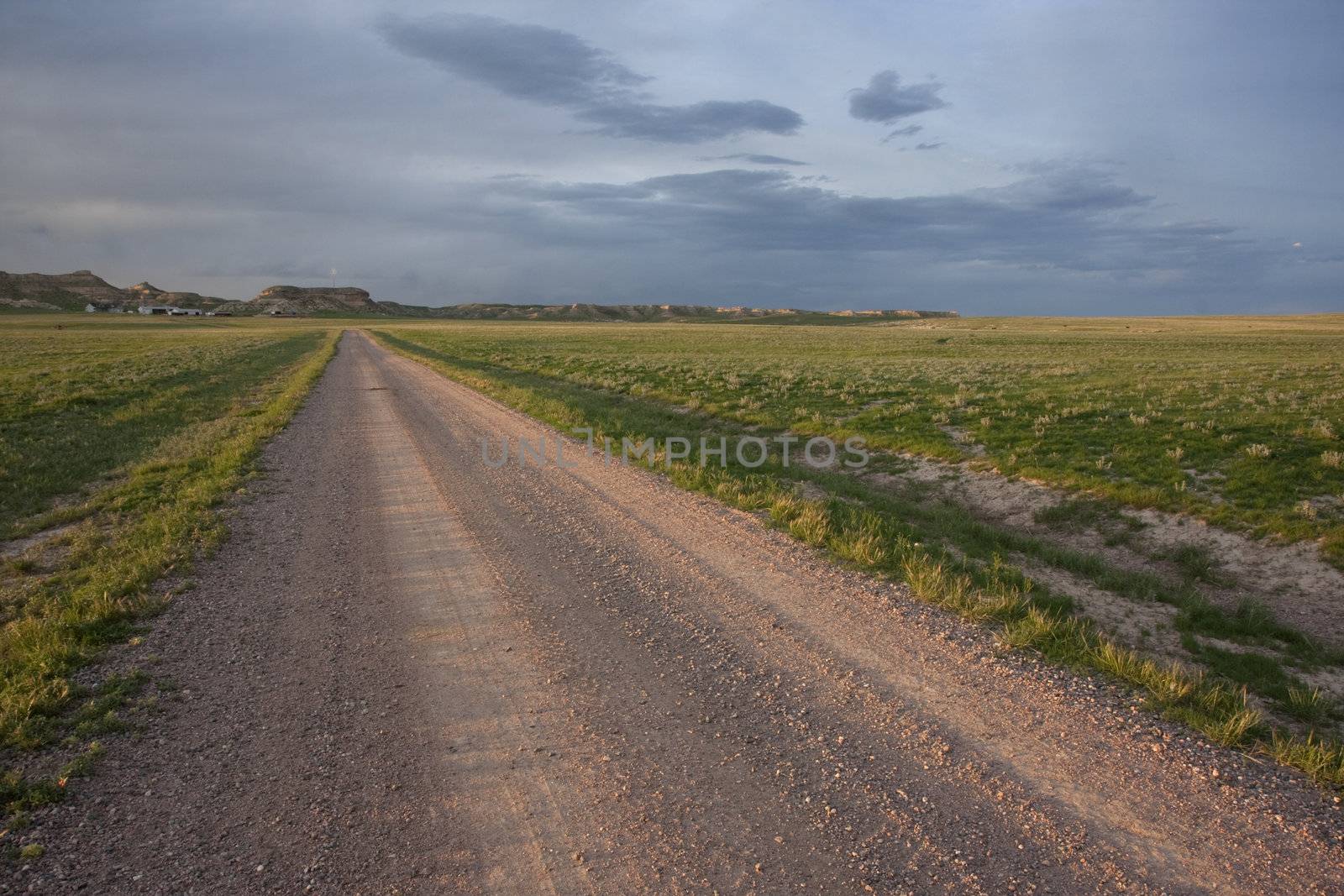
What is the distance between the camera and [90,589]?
6.33 m

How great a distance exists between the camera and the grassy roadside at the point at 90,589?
164 inches

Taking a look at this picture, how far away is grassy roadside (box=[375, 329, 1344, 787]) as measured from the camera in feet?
15.1

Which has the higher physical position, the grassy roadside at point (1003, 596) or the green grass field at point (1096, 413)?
the green grass field at point (1096, 413)

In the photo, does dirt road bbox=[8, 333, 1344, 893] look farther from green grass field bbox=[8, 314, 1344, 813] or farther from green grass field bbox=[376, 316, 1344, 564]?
green grass field bbox=[376, 316, 1344, 564]

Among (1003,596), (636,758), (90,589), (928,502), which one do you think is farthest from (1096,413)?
(90,589)

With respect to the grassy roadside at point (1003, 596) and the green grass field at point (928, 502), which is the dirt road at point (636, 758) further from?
the green grass field at point (928, 502)

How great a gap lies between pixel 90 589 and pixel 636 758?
220 inches

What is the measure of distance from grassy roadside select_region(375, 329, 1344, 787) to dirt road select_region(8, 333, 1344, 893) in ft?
1.07

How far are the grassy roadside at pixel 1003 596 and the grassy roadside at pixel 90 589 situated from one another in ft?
21.4

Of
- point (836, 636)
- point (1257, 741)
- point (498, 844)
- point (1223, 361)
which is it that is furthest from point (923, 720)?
point (1223, 361)

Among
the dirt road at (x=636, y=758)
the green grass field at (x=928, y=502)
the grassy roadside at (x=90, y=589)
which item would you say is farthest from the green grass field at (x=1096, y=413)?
Result: the grassy roadside at (x=90, y=589)

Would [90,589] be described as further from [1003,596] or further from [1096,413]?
[1096,413]

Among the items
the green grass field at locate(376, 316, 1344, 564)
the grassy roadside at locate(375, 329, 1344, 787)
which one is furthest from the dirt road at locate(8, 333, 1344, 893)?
the green grass field at locate(376, 316, 1344, 564)

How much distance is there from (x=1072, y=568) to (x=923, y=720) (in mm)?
5565
